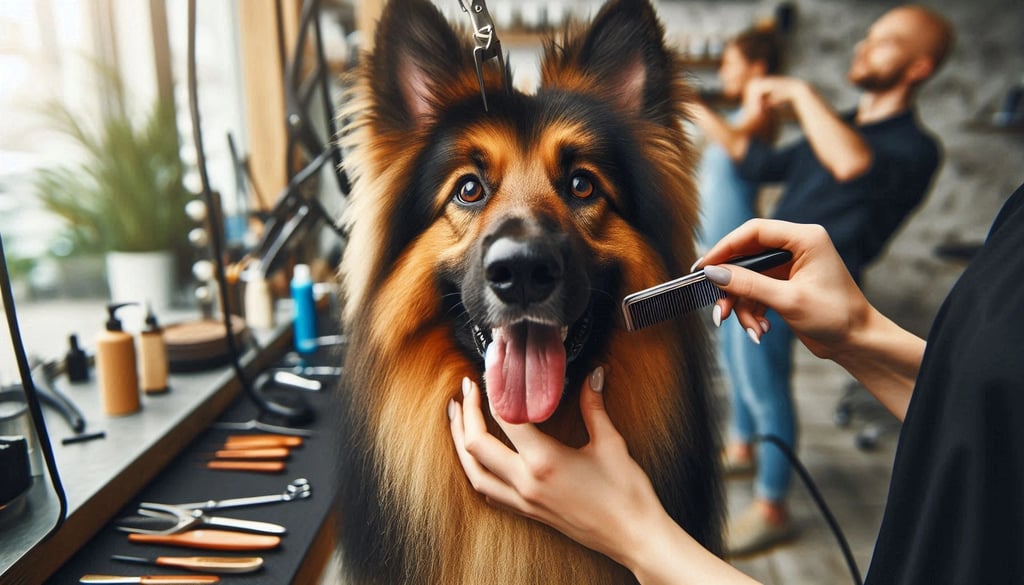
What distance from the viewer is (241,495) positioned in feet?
3.24

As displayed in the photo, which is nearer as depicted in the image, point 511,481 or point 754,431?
point 511,481

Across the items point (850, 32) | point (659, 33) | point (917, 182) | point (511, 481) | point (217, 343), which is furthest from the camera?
point (850, 32)

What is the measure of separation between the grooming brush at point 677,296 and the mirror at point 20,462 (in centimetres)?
72

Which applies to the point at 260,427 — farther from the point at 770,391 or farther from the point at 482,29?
the point at 770,391

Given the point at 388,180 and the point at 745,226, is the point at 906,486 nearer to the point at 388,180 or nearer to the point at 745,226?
the point at 745,226

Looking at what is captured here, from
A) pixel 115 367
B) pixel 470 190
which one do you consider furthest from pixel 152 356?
pixel 470 190

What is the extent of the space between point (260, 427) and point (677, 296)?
3.09 ft

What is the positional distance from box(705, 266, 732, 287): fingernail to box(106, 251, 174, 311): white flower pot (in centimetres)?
166

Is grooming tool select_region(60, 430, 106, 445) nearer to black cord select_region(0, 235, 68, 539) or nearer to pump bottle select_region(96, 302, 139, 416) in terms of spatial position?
pump bottle select_region(96, 302, 139, 416)

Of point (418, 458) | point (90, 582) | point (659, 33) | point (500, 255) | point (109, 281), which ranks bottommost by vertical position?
point (90, 582)

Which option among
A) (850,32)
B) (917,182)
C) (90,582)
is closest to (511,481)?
(90,582)

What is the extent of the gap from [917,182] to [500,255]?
188 centimetres

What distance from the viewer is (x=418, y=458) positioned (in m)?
0.86

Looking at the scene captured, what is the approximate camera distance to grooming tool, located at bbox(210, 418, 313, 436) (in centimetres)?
120
